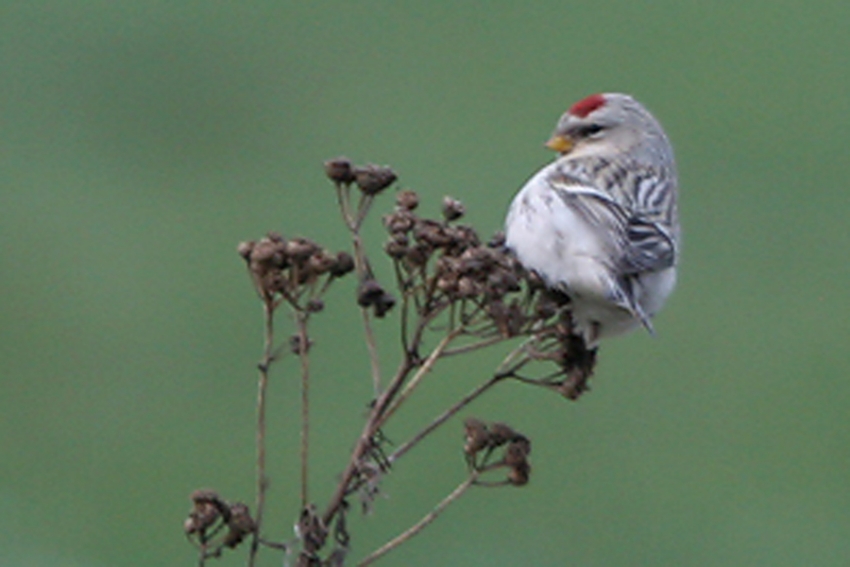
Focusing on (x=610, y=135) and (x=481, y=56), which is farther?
(x=481, y=56)

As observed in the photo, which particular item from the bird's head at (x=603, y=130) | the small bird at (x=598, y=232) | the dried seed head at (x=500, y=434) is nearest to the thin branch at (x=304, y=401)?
the dried seed head at (x=500, y=434)

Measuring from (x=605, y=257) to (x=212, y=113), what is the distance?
6.17m

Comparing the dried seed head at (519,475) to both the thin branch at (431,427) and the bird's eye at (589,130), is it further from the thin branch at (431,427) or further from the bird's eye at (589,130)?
the bird's eye at (589,130)

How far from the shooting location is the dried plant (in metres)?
2.57

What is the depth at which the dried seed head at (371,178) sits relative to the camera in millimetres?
2932

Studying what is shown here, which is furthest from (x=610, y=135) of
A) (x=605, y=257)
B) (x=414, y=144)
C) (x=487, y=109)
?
(x=487, y=109)

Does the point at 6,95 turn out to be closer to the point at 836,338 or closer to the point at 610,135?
the point at 836,338

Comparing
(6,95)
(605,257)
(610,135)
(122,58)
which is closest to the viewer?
(605,257)

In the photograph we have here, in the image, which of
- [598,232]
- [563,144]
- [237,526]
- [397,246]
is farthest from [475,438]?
[563,144]

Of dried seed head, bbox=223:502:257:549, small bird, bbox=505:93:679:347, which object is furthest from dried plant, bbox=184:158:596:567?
small bird, bbox=505:93:679:347

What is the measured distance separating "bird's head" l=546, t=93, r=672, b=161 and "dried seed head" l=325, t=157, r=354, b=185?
1558 mm

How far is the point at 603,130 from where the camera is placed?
4586 mm

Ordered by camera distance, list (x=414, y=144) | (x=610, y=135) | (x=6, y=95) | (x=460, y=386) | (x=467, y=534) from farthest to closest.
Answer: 1. (x=6, y=95)
2. (x=414, y=144)
3. (x=460, y=386)
4. (x=467, y=534)
5. (x=610, y=135)

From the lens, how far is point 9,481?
6246mm
